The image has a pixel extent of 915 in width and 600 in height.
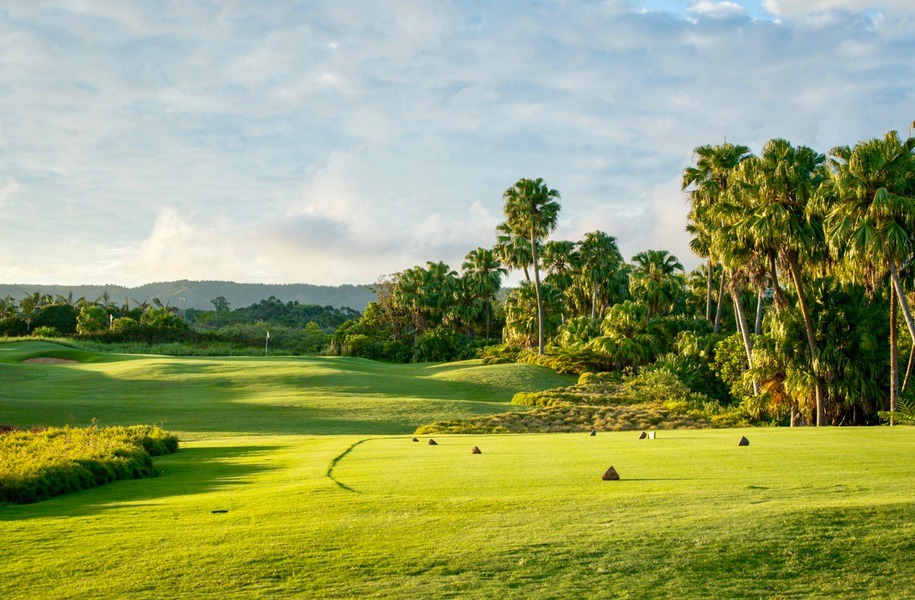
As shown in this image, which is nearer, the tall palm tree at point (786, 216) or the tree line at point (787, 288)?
the tree line at point (787, 288)

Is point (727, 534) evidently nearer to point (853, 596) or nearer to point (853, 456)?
point (853, 596)

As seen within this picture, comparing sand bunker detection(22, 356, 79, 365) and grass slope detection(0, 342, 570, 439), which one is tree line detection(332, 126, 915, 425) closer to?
grass slope detection(0, 342, 570, 439)

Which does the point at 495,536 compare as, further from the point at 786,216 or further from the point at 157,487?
the point at 786,216

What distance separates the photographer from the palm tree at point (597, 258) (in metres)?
73.4

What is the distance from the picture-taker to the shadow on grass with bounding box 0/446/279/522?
11.6 metres

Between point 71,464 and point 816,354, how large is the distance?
102 feet

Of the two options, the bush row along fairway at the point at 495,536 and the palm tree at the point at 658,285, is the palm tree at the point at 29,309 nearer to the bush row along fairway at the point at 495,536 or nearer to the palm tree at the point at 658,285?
the palm tree at the point at 658,285

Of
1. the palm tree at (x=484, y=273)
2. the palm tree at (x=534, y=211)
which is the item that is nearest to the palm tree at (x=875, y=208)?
the palm tree at (x=534, y=211)

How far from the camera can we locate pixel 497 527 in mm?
8953

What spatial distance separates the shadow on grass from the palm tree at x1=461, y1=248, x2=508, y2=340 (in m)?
65.9

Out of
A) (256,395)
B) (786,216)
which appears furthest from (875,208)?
(256,395)

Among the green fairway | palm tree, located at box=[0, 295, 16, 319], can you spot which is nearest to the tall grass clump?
the green fairway

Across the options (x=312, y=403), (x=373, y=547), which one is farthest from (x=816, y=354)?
(x=373, y=547)

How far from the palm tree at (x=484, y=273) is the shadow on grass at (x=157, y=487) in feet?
216
